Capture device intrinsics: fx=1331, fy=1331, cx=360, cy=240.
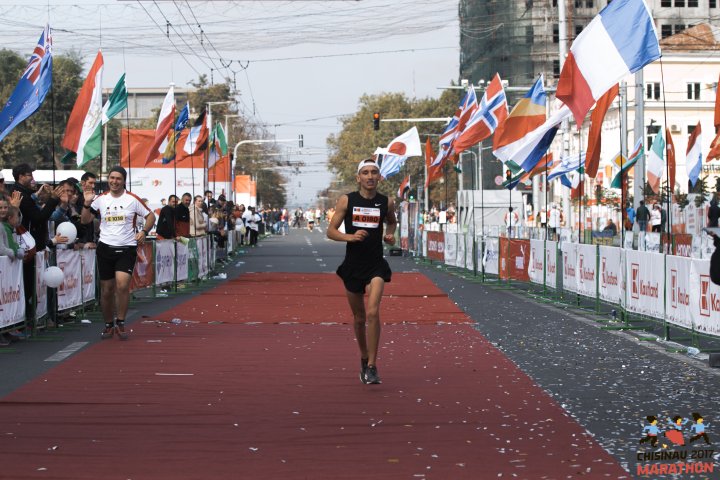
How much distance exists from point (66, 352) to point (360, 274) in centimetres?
409

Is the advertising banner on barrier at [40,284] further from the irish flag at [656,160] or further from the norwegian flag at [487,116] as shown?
the irish flag at [656,160]

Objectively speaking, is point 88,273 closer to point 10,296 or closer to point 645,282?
point 10,296

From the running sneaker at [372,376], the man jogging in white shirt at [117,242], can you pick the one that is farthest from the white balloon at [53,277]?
the running sneaker at [372,376]

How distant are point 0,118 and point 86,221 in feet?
7.50

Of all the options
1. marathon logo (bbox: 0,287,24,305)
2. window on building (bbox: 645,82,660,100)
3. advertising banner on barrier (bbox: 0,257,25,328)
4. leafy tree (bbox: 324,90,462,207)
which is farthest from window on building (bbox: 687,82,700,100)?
marathon logo (bbox: 0,287,24,305)

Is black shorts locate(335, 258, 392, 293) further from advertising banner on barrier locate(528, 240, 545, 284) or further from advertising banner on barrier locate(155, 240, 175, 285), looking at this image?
advertising banner on barrier locate(528, 240, 545, 284)

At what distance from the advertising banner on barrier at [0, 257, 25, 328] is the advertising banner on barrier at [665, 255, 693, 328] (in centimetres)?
734

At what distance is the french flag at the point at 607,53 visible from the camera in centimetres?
1748

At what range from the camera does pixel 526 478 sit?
23.5 ft

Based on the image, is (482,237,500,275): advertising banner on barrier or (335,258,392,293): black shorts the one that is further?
(482,237,500,275): advertising banner on barrier

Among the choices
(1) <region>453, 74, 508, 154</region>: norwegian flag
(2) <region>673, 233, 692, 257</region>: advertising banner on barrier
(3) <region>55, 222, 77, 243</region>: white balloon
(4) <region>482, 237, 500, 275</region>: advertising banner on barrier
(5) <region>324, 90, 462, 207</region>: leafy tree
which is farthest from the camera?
(5) <region>324, 90, 462, 207</region>: leafy tree

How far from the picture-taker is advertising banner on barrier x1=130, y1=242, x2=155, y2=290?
22000 mm

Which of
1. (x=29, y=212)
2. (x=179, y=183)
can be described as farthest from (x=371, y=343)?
(x=179, y=183)

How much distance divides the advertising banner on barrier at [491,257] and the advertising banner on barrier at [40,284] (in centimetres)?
1410
